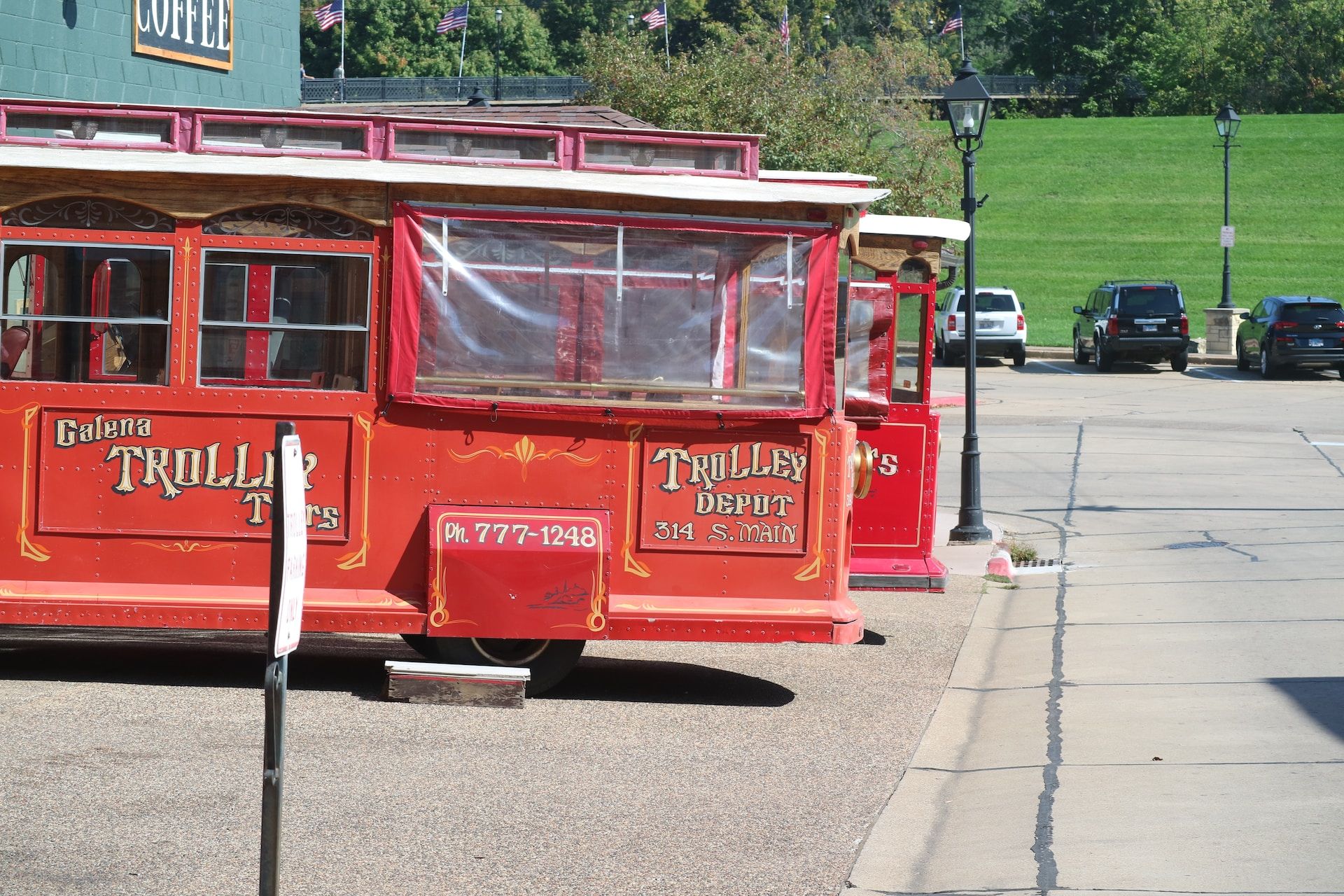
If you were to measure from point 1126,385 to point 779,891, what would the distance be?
26721 millimetres

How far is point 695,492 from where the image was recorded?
8.41 m

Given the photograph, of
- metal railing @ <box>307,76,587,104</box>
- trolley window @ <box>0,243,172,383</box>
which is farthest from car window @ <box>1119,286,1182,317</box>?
metal railing @ <box>307,76,587,104</box>

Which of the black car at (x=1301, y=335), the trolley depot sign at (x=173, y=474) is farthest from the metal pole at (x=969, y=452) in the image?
the black car at (x=1301, y=335)

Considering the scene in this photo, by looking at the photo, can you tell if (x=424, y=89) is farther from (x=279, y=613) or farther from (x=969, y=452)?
(x=279, y=613)

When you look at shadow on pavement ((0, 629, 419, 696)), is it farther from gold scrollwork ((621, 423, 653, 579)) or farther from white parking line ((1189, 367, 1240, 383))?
white parking line ((1189, 367, 1240, 383))

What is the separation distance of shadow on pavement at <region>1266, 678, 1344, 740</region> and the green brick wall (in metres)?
11.3

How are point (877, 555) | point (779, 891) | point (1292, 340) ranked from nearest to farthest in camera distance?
1. point (779, 891)
2. point (877, 555)
3. point (1292, 340)

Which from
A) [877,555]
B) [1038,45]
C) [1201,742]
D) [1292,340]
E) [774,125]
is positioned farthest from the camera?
[1038,45]

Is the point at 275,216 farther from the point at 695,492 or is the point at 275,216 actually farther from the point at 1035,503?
the point at 1035,503

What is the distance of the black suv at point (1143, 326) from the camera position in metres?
32.9

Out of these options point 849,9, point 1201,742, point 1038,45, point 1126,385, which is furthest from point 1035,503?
point 849,9

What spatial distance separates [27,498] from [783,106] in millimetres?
23439

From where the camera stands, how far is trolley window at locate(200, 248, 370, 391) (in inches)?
325

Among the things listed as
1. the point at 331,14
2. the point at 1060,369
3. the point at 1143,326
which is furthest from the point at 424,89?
the point at 1143,326
